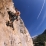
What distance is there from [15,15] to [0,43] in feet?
10.9

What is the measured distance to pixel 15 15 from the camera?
40.1ft

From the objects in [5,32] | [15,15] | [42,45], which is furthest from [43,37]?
[5,32]

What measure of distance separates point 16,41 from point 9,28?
1046 millimetres

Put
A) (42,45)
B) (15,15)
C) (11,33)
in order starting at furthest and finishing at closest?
(42,45), (15,15), (11,33)

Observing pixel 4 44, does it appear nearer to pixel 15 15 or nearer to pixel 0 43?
pixel 0 43

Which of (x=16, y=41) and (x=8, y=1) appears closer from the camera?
(x=16, y=41)

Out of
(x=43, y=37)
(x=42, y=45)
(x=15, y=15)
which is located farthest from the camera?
(x=43, y=37)

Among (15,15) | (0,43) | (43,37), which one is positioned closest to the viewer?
(0,43)

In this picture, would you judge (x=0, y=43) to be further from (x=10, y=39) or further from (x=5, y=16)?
(x=5, y=16)

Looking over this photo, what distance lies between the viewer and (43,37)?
84.7 ft

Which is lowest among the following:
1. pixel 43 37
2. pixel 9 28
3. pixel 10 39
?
pixel 10 39

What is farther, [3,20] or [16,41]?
[16,41]

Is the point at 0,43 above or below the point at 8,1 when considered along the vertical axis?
below

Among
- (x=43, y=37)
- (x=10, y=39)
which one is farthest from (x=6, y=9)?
(x=43, y=37)
